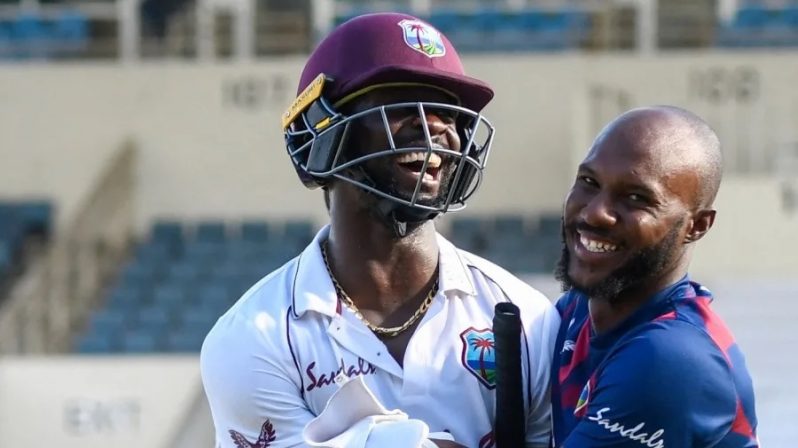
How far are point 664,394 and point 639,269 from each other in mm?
232

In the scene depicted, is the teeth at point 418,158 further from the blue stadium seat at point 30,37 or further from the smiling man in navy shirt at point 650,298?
the blue stadium seat at point 30,37

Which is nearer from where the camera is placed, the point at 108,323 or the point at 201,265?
the point at 108,323

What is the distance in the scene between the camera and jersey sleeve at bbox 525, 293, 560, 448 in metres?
2.92

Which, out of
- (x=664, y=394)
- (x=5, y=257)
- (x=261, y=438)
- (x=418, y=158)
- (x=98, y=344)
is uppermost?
(x=418, y=158)

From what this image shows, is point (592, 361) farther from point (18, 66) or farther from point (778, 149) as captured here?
point (18, 66)

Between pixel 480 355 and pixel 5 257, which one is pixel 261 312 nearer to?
pixel 480 355

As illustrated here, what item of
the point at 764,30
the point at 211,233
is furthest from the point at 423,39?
the point at 764,30

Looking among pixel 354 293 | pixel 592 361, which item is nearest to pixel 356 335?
pixel 354 293

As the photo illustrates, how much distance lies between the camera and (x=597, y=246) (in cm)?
271

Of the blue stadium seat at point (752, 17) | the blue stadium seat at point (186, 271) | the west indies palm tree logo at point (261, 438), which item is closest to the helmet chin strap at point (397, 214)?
the west indies palm tree logo at point (261, 438)

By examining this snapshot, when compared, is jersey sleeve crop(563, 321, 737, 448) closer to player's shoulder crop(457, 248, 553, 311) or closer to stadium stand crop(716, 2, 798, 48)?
player's shoulder crop(457, 248, 553, 311)

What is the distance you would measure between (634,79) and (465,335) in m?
10.4

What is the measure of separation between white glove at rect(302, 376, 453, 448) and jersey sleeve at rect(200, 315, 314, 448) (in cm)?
10

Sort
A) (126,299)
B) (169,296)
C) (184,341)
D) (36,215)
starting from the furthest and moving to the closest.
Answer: (36,215), (126,299), (169,296), (184,341)
